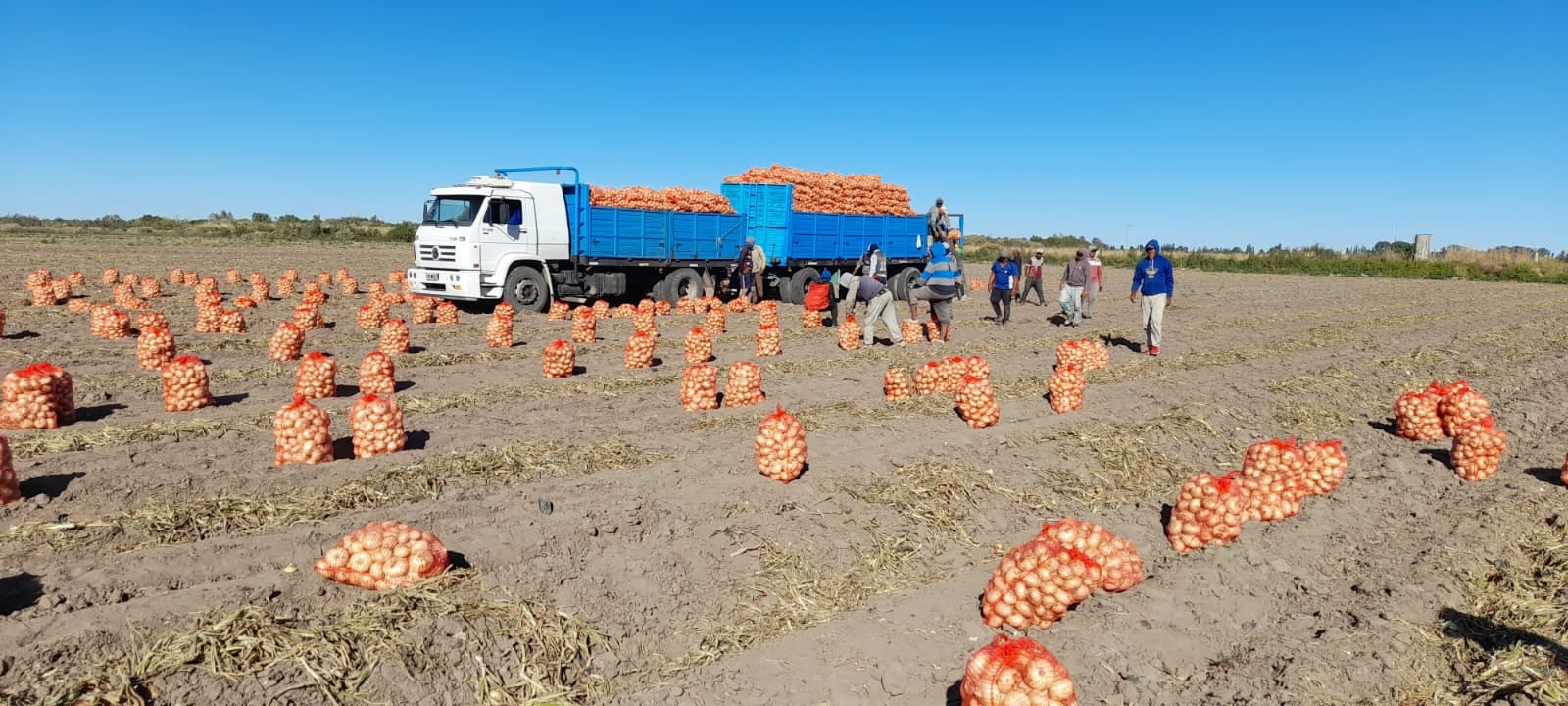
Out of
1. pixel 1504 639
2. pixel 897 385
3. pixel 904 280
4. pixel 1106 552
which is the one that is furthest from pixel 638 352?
pixel 904 280

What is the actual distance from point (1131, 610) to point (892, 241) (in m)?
22.0

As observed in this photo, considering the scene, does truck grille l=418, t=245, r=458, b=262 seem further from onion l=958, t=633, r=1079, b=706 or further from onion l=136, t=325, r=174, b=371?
onion l=958, t=633, r=1079, b=706

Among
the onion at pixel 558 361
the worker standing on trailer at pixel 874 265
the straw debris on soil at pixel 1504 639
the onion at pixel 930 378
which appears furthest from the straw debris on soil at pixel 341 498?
the worker standing on trailer at pixel 874 265

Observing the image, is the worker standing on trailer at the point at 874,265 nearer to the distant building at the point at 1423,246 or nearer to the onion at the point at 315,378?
the onion at the point at 315,378

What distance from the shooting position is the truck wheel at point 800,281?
24.2 meters

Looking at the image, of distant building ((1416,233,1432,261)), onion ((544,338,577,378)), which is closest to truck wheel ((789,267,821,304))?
onion ((544,338,577,378))

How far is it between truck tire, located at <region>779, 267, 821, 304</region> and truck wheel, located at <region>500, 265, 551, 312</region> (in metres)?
6.78

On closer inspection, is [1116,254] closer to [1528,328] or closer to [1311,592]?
[1528,328]

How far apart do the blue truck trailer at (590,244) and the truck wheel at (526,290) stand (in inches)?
0.8

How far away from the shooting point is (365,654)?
14.4 ft

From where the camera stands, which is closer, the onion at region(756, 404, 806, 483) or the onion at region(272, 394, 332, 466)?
the onion at region(756, 404, 806, 483)

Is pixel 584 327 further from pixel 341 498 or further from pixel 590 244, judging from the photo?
pixel 341 498

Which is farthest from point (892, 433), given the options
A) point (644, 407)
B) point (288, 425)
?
point (288, 425)

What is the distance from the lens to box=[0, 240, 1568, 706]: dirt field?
4465 mm
